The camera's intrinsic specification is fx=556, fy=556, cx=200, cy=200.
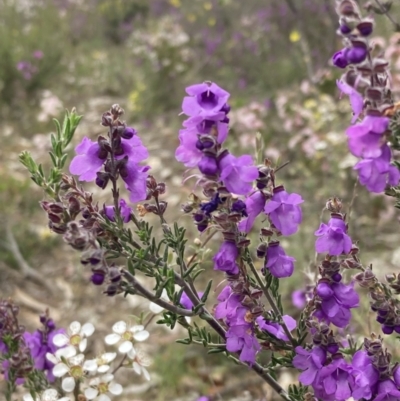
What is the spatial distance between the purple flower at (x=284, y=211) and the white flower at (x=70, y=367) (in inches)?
24.0

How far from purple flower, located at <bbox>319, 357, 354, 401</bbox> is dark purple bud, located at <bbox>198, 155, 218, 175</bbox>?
0.43 metres

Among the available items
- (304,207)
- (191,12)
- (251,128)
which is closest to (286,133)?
(251,128)

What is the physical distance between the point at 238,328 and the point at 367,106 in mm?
451

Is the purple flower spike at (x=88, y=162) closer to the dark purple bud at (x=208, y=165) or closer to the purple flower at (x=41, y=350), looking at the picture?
the dark purple bud at (x=208, y=165)

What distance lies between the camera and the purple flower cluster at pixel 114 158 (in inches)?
36.8

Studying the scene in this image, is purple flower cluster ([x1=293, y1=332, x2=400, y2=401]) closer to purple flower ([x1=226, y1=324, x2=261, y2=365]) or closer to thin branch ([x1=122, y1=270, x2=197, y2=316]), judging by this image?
purple flower ([x1=226, y1=324, x2=261, y2=365])

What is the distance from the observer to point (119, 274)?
841 mm

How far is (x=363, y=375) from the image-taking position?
0.95 m

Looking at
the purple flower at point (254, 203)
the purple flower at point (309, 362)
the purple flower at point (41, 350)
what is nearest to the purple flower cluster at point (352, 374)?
the purple flower at point (309, 362)

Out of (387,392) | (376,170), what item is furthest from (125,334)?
(376,170)

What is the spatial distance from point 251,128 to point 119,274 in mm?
3811

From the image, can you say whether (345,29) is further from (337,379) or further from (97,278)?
(337,379)

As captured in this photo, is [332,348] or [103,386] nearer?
[332,348]

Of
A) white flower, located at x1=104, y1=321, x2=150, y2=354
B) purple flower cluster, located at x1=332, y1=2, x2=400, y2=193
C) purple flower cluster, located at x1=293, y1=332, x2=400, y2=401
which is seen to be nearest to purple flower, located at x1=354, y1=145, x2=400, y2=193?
purple flower cluster, located at x1=332, y1=2, x2=400, y2=193
